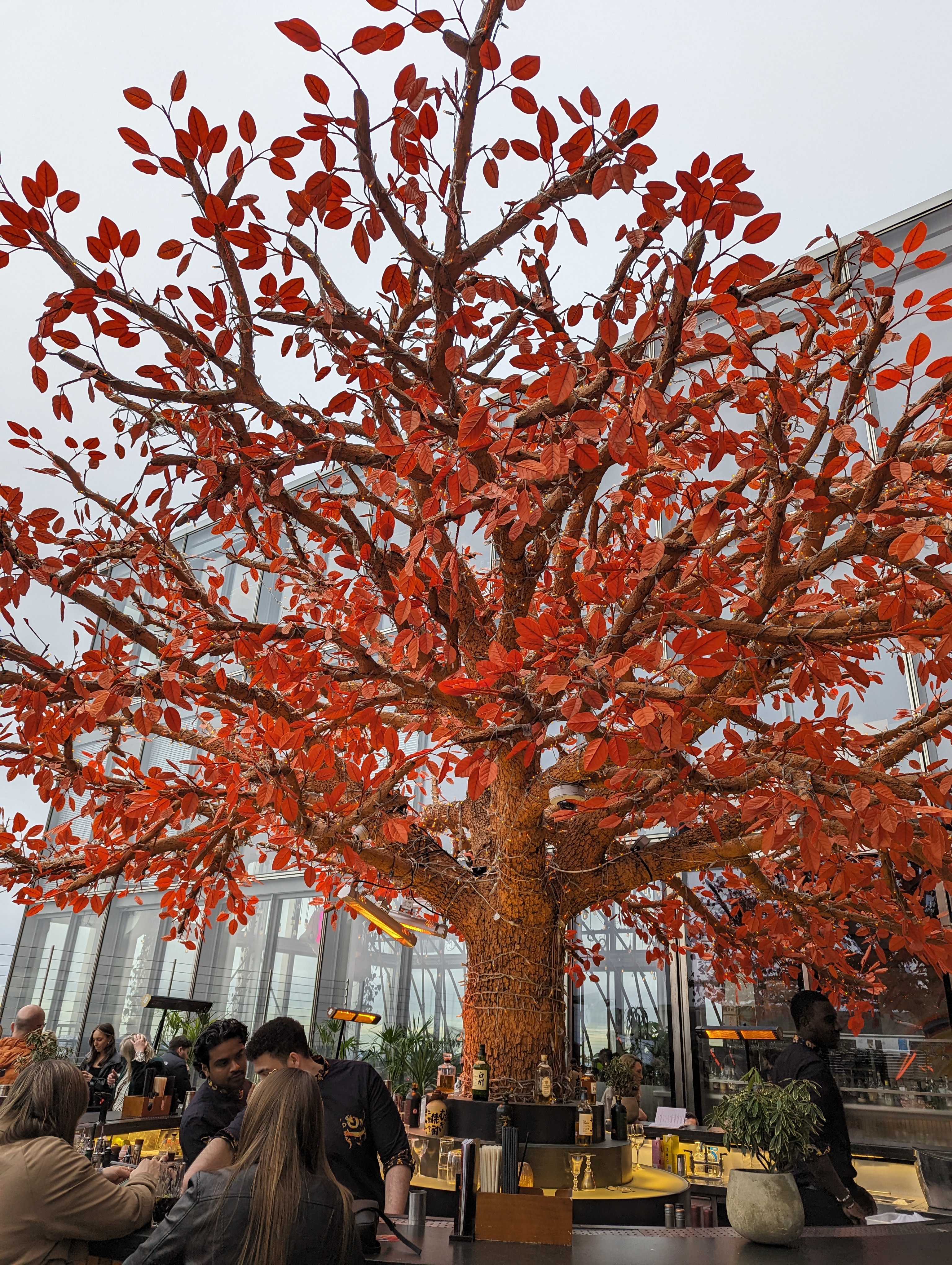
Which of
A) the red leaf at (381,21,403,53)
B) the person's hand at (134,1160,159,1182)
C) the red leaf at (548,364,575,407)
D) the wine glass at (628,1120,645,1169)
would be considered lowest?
the wine glass at (628,1120,645,1169)

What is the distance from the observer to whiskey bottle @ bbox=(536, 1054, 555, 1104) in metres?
3.76

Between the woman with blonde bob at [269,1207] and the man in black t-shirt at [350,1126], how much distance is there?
70 cm

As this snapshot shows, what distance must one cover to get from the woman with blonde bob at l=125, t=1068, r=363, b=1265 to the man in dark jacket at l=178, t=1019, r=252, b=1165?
4.12 feet

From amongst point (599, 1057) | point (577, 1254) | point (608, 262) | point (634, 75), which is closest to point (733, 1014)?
point (599, 1057)

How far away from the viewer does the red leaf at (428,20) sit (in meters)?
1.83

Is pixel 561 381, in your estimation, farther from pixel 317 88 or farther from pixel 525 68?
pixel 317 88

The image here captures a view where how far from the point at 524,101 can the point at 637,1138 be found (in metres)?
5.34

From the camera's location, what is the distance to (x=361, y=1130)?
9.12 ft

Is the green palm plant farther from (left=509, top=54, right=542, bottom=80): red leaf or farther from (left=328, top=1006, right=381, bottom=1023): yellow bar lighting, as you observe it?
(left=328, top=1006, right=381, bottom=1023): yellow bar lighting

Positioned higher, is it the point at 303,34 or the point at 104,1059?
the point at 303,34

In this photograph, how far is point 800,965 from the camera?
6.07 metres

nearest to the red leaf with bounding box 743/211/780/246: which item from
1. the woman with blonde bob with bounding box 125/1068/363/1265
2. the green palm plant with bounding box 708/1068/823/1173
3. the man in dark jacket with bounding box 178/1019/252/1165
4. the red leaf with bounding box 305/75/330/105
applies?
the red leaf with bounding box 305/75/330/105

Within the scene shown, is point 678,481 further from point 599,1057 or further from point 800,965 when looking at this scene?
point 599,1057

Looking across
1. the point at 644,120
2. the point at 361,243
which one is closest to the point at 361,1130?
the point at 361,243
